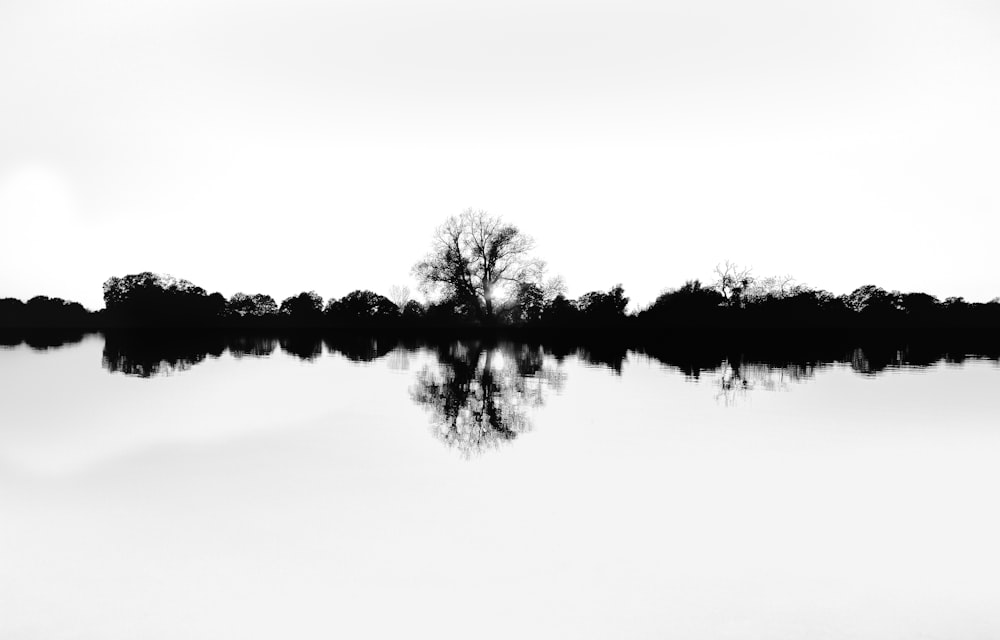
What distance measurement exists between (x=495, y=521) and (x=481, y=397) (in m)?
10.6

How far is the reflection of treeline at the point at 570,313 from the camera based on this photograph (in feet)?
234

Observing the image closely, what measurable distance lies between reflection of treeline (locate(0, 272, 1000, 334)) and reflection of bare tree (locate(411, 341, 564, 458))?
4004 cm

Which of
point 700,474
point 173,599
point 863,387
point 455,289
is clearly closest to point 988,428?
point 863,387

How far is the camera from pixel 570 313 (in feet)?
253

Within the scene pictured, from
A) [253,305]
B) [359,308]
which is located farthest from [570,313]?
[253,305]

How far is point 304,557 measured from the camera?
6582 mm

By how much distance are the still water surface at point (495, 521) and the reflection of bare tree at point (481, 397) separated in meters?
0.16

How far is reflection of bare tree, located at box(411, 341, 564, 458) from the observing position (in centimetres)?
1289

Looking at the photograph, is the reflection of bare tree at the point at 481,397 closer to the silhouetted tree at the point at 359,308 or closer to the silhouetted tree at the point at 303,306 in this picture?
the silhouetted tree at the point at 359,308

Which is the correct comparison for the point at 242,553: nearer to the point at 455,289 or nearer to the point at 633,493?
the point at 633,493

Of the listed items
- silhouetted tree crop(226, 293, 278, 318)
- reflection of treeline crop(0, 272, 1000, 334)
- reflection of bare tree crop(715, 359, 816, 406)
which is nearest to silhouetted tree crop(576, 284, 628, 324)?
reflection of treeline crop(0, 272, 1000, 334)

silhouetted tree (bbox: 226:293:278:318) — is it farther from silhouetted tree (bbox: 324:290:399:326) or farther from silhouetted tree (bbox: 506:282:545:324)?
silhouetted tree (bbox: 506:282:545:324)

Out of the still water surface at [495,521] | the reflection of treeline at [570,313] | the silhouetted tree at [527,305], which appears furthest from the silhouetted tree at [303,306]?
the still water surface at [495,521]

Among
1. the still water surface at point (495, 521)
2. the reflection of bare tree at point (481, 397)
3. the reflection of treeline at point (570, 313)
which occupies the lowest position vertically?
the still water surface at point (495, 521)
